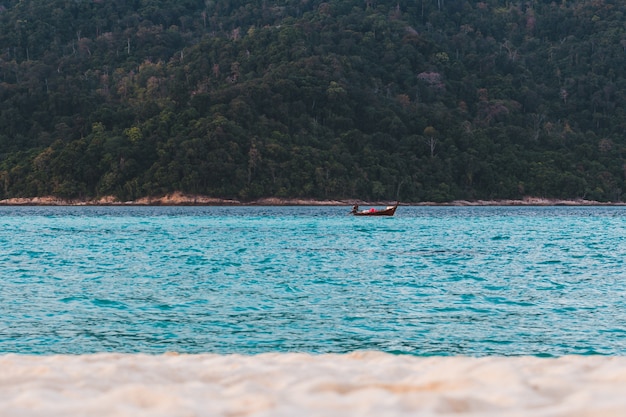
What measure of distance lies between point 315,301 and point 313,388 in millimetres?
14786

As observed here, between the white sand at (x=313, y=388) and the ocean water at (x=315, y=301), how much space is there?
623 cm

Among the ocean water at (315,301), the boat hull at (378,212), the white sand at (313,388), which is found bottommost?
the ocean water at (315,301)

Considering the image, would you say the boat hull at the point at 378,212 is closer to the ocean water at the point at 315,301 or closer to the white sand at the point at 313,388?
the ocean water at the point at 315,301

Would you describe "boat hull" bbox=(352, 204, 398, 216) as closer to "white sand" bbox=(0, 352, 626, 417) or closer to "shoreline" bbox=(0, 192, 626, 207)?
"shoreline" bbox=(0, 192, 626, 207)

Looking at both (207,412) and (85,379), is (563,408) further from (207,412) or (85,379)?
(85,379)

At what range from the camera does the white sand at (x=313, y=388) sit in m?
5.13

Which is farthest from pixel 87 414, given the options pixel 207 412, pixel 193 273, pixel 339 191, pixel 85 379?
pixel 339 191

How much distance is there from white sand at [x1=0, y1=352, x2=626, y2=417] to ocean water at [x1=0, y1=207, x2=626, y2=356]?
20.5 feet

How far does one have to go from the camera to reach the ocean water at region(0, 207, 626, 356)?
47.9 feet

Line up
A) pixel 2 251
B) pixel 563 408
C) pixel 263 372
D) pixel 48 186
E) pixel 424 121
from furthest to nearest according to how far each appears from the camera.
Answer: pixel 424 121 < pixel 48 186 < pixel 2 251 < pixel 263 372 < pixel 563 408

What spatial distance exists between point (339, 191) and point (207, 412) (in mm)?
156054

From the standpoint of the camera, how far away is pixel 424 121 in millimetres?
191750

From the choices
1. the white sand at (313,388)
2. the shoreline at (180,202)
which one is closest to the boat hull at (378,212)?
the shoreline at (180,202)

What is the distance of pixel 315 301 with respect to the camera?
813 inches
